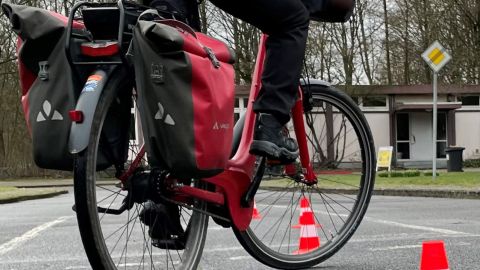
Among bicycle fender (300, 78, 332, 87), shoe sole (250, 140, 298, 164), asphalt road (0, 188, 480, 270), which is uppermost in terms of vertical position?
bicycle fender (300, 78, 332, 87)

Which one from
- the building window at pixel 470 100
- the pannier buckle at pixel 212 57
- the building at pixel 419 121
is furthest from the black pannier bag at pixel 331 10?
the building window at pixel 470 100

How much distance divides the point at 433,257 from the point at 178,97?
1.46 metres

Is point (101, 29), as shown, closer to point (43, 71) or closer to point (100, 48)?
point (100, 48)

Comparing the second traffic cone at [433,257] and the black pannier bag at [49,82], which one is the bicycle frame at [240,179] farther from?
the second traffic cone at [433,257]

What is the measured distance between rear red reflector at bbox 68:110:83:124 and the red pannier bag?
217 mm

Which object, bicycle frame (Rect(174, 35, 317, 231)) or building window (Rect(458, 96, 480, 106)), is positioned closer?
bicycle frame (Rect(174, 35, 317, 231))

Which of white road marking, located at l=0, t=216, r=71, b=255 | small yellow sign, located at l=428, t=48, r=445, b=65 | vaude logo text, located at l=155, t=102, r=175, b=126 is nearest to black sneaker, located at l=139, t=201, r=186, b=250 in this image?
vaude logo text, located at l=155, t=102, r=175, b=126

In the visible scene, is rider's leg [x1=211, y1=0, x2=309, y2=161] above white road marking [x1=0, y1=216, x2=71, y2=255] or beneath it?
above

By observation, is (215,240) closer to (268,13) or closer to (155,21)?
(268,13)

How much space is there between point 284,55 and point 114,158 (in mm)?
969

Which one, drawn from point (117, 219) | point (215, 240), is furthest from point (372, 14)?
point (117, 219)

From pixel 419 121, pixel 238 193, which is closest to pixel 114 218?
pixel 238 193

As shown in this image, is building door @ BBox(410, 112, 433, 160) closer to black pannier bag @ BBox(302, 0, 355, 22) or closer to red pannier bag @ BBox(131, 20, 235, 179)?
black pannier bag @ BBox(302, 0, 355, 22)

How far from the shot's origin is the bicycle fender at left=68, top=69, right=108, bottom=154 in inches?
90.8
